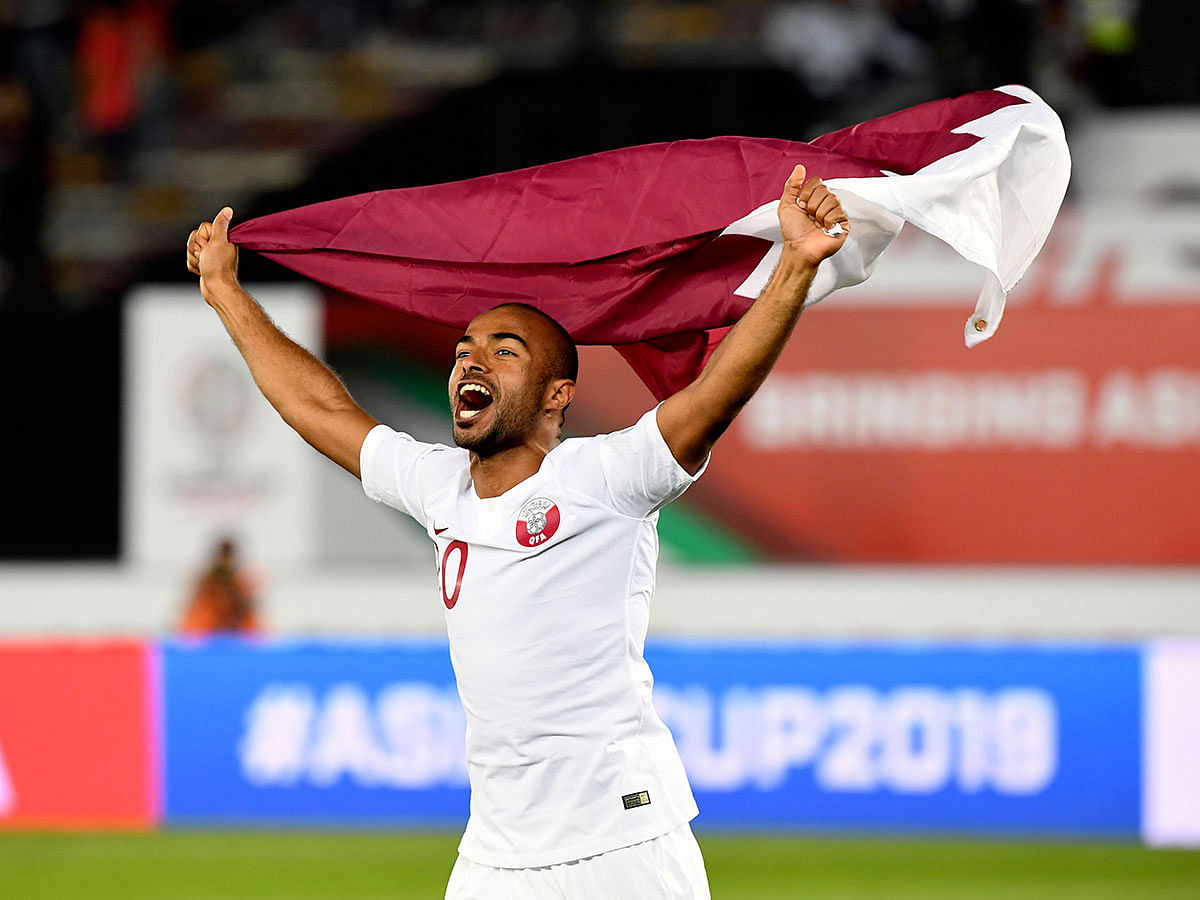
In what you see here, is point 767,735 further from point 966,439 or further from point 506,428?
point 506,428

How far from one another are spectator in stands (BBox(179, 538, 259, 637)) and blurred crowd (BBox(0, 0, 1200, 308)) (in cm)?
317

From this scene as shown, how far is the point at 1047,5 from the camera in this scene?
462 inches

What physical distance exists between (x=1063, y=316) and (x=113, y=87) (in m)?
7.21

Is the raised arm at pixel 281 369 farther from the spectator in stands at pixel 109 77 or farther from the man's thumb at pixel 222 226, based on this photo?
the spectator in stands at pixel 109 77

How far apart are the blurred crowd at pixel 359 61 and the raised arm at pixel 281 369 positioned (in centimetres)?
756

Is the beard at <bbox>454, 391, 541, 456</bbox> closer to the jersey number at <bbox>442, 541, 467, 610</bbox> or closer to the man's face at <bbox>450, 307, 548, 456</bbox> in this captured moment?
the man's face at <bbox>450, 307, 548, 456</bbox>

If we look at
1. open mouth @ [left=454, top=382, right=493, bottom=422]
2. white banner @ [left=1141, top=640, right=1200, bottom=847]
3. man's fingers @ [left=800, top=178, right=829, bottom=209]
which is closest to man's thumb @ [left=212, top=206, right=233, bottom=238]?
open mouth @ [left=454, top=382, right=493, bottom=422]

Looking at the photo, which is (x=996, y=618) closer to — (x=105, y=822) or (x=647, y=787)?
(x=105, y=822)

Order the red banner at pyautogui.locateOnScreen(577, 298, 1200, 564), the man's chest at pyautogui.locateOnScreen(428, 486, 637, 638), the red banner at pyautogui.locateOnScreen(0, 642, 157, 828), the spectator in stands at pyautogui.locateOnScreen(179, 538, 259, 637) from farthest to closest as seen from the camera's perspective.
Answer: the spectator in stands at pyautogui.locateOnScreen(179, 538, 259, 637) → the red banner at pyautogui.locateOnScreen(577, 298, 1200, 564) → the red banner at pyautogui.locateOnScreen(0, 642, 157, 828) → the man's chest at pyautogui.locateOnScreen(428, 486, 637, 638)

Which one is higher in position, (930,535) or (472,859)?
(930,535)

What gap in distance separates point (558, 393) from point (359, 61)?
10629mm

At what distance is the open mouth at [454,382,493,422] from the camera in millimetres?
3695

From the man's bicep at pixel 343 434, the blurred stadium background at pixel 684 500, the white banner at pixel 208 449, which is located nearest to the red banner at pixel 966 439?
the blurred stadium background at pixel 684 500

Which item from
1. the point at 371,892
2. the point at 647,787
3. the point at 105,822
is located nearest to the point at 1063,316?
the point at 371,892
